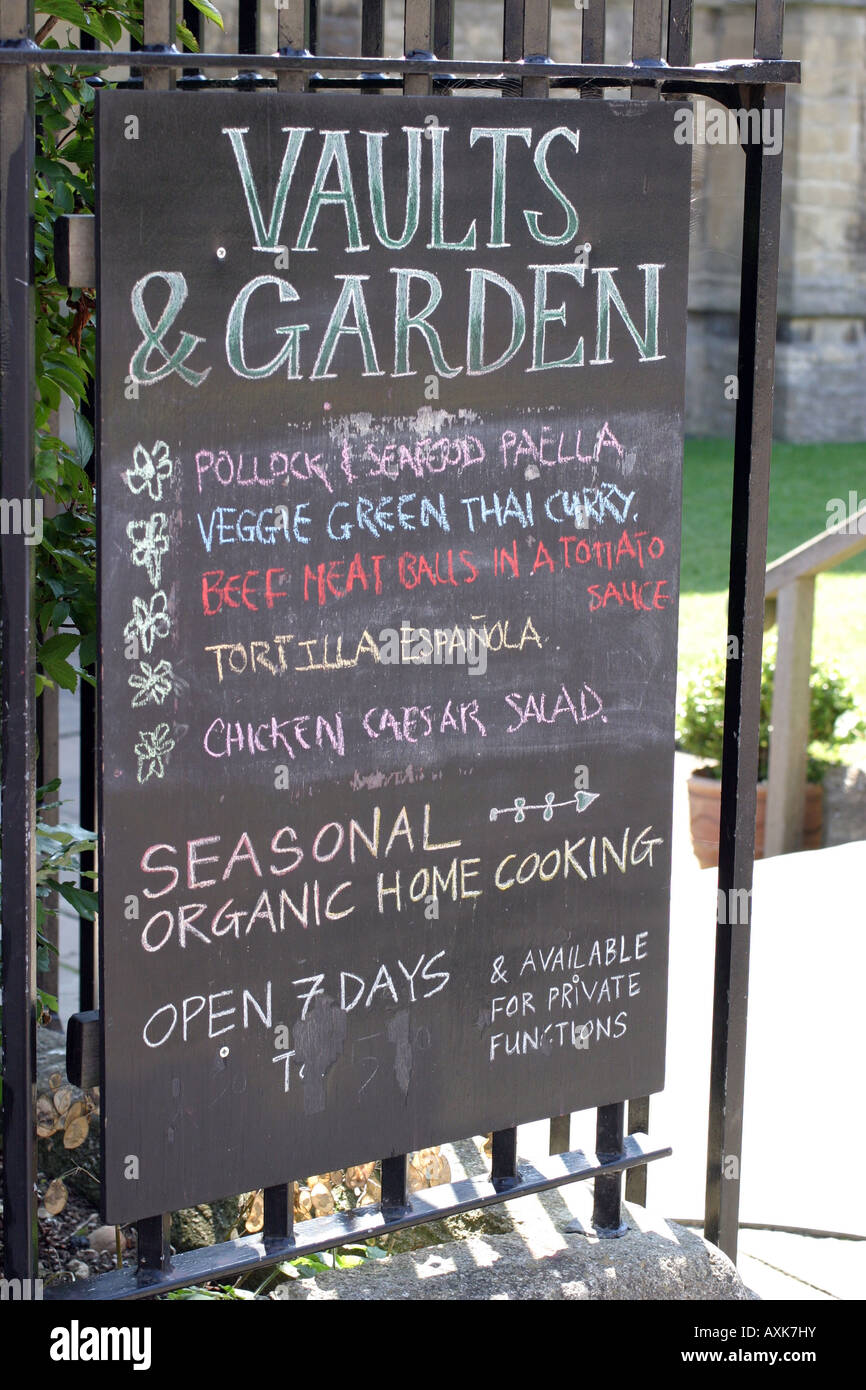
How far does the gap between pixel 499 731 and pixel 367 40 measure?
4.01ft

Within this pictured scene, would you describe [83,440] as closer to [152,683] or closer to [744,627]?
[152,683]

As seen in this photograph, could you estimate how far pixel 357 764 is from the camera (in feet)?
7.98

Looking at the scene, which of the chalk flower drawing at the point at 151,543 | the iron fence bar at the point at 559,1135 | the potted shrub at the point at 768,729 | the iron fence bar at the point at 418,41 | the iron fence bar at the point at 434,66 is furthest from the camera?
the potted shrub at the point at 768,729

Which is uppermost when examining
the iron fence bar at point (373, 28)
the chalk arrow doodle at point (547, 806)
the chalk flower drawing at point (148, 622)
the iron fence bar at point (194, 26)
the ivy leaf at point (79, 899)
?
the iron fence bar at point (194, 26)

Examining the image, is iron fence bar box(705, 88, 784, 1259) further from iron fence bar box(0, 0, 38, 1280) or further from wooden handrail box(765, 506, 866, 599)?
wooden handrail box(765, 506, 866, 599)

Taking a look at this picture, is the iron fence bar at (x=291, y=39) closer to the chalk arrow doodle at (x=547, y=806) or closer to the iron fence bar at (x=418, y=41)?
the iron fence bar at (x=418, y=41)

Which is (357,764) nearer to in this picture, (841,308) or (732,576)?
(732,576)

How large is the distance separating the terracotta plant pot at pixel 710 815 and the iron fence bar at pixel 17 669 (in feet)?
14.8

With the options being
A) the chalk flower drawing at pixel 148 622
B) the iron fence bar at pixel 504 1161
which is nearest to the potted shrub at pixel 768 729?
the iron fence bar at pixel 504 1161

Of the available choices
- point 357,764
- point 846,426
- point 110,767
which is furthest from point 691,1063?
point 846,426

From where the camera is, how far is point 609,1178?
9.08 ft

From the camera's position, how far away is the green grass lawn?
351 inches

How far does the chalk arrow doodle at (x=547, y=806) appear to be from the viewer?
2.57 metres

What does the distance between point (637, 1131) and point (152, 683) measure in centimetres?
127
